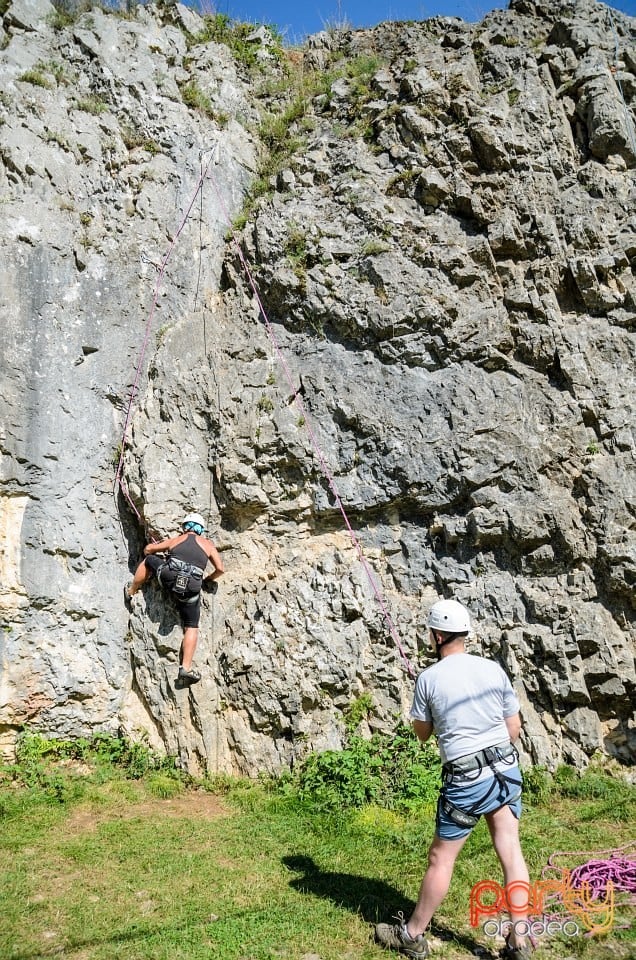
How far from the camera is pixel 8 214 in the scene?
7.74 meters

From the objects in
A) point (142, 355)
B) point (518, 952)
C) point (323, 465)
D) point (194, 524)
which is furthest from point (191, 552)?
point (518, 952)

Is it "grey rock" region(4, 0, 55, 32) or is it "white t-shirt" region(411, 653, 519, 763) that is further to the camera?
"grey rock" region(4, 0, 55, 32)

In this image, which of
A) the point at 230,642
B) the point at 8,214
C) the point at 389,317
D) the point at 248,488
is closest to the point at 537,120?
the point at 389,317

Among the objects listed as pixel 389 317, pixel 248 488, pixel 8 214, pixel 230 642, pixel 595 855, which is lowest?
pixel 595 855

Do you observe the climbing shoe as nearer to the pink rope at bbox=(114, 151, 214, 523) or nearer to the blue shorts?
the pink rope at bbox=(114, 151, 214, 523)

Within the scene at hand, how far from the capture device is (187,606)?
7.08m

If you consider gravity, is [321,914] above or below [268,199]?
below

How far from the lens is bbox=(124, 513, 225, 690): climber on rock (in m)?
6.96

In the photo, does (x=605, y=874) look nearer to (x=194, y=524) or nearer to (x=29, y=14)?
(x=194, y=524)

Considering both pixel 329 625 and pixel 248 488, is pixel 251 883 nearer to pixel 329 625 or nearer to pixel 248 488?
pixel 329 625

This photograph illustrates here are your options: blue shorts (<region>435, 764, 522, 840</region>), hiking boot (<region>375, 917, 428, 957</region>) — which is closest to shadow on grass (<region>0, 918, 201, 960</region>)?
hiking boot (<region>375, 917, 428, 957</region>)

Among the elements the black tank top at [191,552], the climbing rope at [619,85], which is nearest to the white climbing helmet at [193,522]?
the black tank top at [191,552]

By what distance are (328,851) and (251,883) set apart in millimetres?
764

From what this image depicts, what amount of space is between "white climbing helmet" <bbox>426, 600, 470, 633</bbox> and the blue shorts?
2.73 ft
